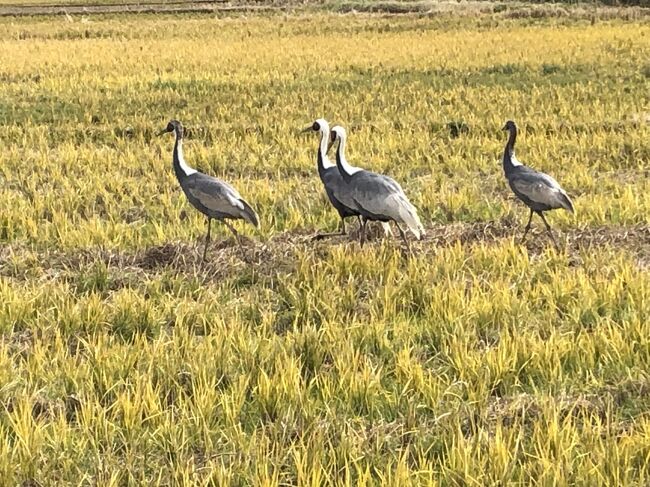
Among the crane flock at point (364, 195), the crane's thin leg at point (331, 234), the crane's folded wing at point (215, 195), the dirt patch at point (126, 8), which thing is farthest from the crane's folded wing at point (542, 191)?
the dirt patch at point (126, 8)

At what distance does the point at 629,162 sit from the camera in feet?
33.3

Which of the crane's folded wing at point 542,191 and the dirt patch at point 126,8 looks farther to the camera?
the dirt patch at point 126,8

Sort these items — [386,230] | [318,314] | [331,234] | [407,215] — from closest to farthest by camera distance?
[318,314]
[407,215]
[386,230]
[331,234]

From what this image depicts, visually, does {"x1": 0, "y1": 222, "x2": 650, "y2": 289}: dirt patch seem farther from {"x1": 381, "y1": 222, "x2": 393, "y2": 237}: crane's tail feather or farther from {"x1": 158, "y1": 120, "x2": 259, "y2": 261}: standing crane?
{"x1": 158, "y1": 120, "x2": 259, "y2": 261}: standing crane

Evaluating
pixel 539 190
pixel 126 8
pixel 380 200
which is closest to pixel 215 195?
pixel 380 200

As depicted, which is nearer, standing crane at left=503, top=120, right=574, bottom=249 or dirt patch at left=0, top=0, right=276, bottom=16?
standing crane at left=503, top=120, right=574, bottom=249

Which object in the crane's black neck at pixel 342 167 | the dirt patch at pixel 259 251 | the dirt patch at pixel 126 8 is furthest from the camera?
the dirt patch at pixel 126 8

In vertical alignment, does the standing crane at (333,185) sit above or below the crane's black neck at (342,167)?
below

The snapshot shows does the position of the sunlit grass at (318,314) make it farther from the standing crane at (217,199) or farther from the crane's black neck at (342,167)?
the crane's black neck at (342,167)

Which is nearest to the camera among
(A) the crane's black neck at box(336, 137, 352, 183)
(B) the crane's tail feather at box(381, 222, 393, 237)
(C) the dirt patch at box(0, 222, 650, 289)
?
(C) the dirt patch at box(0, 222, 650, 289)

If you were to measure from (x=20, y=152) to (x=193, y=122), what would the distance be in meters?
Result: 3.48

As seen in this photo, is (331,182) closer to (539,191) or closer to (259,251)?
(259,251)

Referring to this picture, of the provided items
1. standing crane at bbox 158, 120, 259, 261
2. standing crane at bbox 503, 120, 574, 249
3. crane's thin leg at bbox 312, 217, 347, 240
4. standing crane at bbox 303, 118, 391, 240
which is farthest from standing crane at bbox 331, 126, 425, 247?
standing crane at bbox 503, 120, 574, 249

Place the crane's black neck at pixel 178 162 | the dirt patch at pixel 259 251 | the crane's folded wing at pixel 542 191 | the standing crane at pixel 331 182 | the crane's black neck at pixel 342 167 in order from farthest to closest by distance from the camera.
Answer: the standing crane at pixel 331 182
the crane's black neck at pixel 178 162
the crane's black neck at pixel 342 167
the crane's folded wing at pixel 542 191
the dirt patch at pixel 259 251
